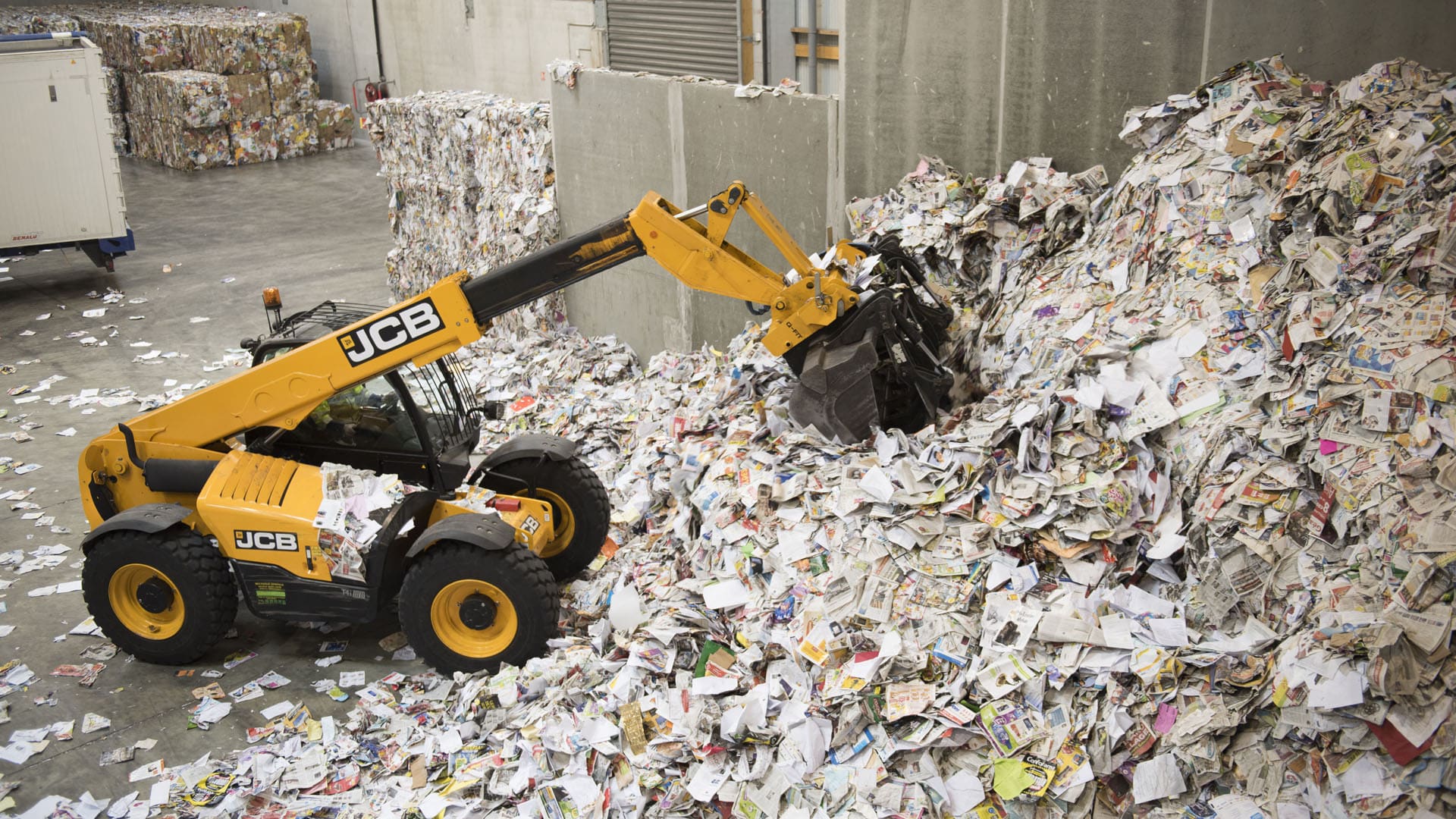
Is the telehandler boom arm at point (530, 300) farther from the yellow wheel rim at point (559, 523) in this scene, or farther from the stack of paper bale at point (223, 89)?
the stack of paper bale at point (223, 89)

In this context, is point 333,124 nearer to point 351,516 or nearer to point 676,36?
point 676,36

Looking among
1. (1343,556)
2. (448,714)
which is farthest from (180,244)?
(1343,556)

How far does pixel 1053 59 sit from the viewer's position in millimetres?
7508

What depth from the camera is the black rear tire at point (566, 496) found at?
23.6 feet

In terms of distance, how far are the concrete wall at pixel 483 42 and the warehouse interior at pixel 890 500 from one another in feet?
30.3

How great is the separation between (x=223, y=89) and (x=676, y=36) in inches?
498

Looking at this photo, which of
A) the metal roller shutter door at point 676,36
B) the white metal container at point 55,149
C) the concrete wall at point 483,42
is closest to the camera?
the metal roller shutter door at point 676,36

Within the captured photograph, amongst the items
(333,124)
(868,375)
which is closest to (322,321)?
(868,375)

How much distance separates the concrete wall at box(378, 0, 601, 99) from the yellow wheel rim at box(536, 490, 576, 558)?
10449 mm

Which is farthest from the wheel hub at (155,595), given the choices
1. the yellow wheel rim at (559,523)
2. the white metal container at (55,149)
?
the white metal container at (55,149)

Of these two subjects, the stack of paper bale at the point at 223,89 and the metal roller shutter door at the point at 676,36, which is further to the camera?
the stack of paper bale at the point at 223,89

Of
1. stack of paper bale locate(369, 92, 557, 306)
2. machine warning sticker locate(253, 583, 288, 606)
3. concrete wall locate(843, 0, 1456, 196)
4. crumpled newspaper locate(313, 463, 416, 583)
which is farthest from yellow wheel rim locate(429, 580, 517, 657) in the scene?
stack of paper bale locate(369, 92, 557, 306)

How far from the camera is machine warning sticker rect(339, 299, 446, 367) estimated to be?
20.4ft

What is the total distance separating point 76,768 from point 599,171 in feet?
23.0
